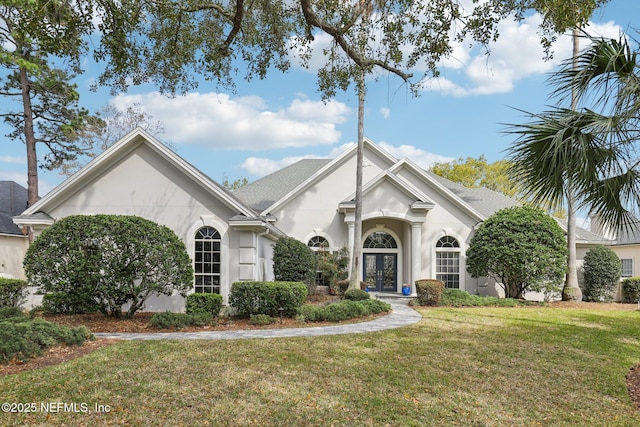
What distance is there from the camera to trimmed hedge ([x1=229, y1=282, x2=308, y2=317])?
12258 mm

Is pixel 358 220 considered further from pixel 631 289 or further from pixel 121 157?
pixel 631 289

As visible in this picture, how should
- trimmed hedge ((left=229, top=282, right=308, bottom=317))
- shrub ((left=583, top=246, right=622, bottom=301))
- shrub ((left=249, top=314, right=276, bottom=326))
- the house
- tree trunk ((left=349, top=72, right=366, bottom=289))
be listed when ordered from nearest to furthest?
1. shrub ((left=249, top=314, right=276, bottom=326))
2. trimmed hedge ((left=229, top=282, right=308, bottom=317))
3. the house
4. tree trunk ((left=349, top=72, right=366, bottom=289))
5. shrub ((left=583, top=246, right=622, bottom=301))

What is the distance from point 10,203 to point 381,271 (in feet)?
69.7

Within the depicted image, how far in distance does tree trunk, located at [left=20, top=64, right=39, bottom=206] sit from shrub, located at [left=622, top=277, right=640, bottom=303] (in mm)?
28929

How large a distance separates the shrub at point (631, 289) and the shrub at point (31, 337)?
895 inches

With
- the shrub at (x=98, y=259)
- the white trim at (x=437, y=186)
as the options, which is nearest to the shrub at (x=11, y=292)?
the shrub at (x=98, y=259)

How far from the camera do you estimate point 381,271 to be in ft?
74.8

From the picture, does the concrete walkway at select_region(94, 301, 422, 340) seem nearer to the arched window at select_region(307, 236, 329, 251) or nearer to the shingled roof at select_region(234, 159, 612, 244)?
the arched window at select_region(307, 236, 329, 251)

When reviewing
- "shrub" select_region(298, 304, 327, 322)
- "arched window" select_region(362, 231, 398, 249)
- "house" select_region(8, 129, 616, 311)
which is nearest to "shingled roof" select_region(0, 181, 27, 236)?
"house" select_region(8, 129, 616, 311)

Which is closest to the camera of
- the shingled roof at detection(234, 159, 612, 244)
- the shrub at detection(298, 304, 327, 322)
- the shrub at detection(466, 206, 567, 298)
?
the shrub at detection(298, 304, 327, 322)

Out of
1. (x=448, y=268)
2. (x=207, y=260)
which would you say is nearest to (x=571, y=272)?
(x=448, y=268)

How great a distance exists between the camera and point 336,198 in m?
21.8

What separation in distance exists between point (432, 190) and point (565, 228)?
657 cm

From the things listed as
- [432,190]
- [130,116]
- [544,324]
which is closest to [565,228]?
[432,190]
